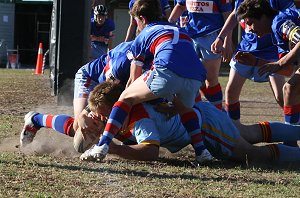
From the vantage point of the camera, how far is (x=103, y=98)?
19.2ft

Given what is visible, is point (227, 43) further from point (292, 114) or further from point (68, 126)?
point (68, 126)

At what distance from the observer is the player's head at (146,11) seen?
20.2 feet

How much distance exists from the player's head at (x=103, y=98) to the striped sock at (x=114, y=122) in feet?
0.71

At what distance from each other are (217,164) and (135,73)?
101 centimetres

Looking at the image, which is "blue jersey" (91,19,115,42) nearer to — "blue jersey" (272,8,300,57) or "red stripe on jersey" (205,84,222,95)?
"red stripe on jersey" (205,84,222,95)

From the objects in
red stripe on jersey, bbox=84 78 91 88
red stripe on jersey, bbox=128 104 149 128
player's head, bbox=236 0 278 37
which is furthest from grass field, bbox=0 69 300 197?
player's head, bbox=236 0 278 37

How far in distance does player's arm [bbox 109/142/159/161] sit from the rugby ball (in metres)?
0.30

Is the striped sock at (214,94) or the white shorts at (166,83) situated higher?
the white shorts at (166,83)

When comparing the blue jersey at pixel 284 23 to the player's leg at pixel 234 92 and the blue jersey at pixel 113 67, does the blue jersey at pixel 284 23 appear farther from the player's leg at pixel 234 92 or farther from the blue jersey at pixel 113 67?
the player's leg at pixel 234 92

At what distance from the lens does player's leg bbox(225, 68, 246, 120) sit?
25.6 ft

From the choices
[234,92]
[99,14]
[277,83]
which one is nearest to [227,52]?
[234,92]

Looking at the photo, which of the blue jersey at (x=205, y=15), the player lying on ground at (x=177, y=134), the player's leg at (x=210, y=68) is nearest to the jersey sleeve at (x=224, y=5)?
the blue jersey at (x=205, y=15)

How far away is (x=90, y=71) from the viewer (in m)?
7.23

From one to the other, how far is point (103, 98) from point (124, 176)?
2.79 feet
